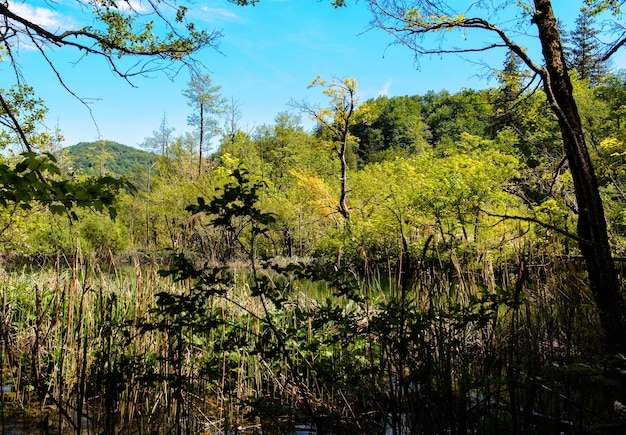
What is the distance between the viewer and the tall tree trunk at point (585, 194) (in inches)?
114

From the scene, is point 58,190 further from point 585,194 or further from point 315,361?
point 585,194

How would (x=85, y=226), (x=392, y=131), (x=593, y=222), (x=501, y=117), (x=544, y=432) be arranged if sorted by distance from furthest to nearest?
(x=392, y=131) < (x=85, y=226) < (x=501, y=117) < (x=593, y=222) < (x=544, y=432)

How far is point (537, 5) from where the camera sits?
3547mm

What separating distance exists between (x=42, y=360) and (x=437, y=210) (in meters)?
10.7

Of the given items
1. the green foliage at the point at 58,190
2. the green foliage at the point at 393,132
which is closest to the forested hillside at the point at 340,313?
the green foliage at the point at 58,190

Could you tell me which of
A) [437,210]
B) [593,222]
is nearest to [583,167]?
[593,222]

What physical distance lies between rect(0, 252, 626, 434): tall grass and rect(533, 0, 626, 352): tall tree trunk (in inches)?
6.8

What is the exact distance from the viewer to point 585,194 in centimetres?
302

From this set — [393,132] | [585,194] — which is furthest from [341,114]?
[393,132]

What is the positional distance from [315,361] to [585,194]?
2253 mm

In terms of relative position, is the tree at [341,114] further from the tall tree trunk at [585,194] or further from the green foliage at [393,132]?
the green foliage at [393,132]

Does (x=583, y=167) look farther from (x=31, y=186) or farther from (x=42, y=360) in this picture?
(x=42, y=360)

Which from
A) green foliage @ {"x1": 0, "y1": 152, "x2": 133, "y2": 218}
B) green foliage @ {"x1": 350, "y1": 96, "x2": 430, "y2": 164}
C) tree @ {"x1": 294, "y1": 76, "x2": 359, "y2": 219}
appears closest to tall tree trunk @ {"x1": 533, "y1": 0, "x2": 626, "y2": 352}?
green foliage @ {"x1": 0, "y1": 152, "x2": 133, "y2": 218}

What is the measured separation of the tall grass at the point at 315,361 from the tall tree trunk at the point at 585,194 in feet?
0.57
